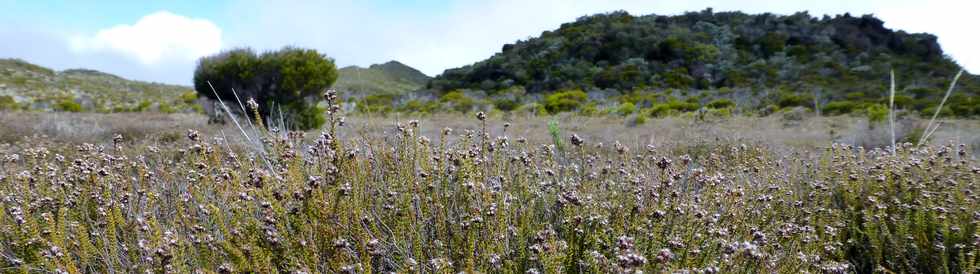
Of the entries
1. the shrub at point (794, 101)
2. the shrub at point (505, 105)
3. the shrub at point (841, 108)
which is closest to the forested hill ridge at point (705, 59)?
the shrub at point (505, 105)

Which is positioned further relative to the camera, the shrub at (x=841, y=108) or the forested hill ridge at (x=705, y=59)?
the forested hill ridge at (x=705, y=59)

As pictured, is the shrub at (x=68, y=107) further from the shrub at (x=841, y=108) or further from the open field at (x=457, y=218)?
the shrub at (x=841, y=108)

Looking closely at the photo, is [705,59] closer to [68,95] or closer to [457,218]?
[68,95]

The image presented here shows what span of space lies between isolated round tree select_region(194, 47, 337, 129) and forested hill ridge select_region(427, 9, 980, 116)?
13.2 m

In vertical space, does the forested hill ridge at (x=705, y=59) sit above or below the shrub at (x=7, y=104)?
above

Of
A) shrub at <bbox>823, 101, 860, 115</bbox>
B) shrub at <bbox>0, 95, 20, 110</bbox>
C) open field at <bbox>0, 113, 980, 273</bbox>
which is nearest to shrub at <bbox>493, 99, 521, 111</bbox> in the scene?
shrub at <bbox>823, 101, 860, 115</bbox>

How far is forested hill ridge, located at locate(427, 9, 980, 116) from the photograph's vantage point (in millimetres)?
28750

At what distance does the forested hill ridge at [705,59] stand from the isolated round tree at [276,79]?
1324 centimetres

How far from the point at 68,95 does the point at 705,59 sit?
3401 centimetres

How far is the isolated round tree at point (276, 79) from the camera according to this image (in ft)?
36.9

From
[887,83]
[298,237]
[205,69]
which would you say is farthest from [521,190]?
[887,83]

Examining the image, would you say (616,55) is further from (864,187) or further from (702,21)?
(864,187)

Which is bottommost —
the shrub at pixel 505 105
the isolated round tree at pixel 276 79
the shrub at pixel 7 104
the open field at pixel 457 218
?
the shrub at pixel 505 105

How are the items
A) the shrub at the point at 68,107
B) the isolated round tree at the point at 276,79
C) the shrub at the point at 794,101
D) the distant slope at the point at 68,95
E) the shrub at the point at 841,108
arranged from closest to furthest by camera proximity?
the isolated round tree at the point at 276,79, the shrub at the point at 841,108, the shrub at the point at 794,101, the shrub at the point at 68,107, the distant slope at the point at 68,95
